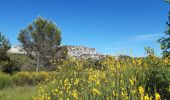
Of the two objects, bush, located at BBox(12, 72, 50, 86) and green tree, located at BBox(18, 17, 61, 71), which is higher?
green tree, located at BBox(18, 17, 61, 71)

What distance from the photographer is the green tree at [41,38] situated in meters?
33.3

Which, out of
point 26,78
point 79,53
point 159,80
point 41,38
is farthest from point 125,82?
point 79,53

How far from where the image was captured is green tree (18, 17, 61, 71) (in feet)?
109

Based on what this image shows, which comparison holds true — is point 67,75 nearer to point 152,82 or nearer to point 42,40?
point 152,82

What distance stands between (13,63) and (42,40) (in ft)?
18.8

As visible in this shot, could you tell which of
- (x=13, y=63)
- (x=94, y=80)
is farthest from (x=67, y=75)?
(x=13, y=63)

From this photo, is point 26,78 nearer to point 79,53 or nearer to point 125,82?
point 125,82

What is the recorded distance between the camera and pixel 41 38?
109 feet

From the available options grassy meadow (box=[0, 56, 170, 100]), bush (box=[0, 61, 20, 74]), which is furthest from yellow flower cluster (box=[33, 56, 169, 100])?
bush (box=[0, 61, 20, 74])

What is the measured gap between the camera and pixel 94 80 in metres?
→ 7.32

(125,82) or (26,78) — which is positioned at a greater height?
(26,78)

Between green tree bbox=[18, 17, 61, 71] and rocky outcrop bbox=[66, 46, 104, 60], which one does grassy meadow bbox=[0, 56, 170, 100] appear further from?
green tree bbox=[18, 17, 61, 71]

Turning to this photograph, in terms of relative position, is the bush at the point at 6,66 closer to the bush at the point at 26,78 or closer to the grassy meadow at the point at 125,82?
the bush at the point at 26,78

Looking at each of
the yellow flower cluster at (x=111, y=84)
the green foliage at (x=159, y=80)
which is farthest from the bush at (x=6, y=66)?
the green foliage at (x=159, y=80)
